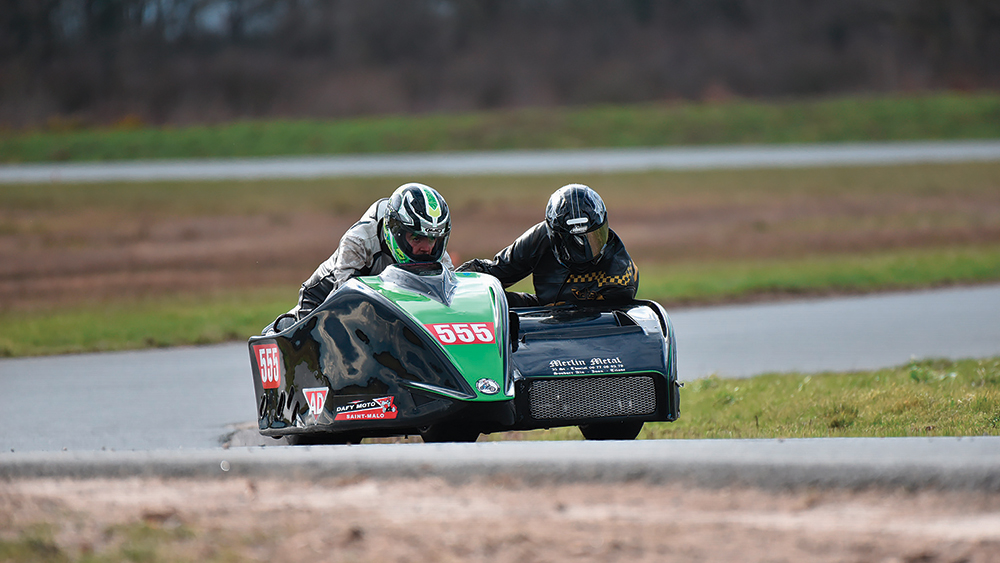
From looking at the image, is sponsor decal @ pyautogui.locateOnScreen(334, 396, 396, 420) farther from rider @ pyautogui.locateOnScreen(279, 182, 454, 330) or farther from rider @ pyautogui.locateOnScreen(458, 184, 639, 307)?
rider @ pyautogui.locateOnScreen(458, 184, 639, 307)

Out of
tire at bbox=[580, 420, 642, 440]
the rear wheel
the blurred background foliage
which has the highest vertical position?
the blurred background foliage

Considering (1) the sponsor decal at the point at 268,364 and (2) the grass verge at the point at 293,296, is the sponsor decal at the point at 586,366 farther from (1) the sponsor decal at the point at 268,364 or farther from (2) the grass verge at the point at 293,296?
(2) the grass verge at the point at 293,296

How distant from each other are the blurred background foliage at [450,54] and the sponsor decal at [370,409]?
34.8 meters

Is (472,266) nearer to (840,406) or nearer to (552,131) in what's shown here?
(840,406)

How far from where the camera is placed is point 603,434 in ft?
23.2

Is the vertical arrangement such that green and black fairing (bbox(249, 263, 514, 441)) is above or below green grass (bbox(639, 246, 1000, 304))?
above

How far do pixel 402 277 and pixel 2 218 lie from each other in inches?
762

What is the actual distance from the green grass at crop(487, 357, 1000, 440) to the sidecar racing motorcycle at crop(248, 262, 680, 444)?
1.00 meters

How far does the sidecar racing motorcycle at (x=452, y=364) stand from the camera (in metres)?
5.93

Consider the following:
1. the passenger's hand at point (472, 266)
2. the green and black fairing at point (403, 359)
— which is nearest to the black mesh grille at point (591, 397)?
the green and black fairing at point (403, 359)

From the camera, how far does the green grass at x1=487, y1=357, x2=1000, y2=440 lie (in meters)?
7.02

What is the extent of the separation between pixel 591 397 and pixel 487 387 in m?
0.61

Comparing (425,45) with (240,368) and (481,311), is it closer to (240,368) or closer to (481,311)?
(240,368)

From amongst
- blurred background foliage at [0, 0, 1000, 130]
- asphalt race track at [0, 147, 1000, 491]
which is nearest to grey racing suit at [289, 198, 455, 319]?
asphalt race track at [0, 147, 1000, 491]
